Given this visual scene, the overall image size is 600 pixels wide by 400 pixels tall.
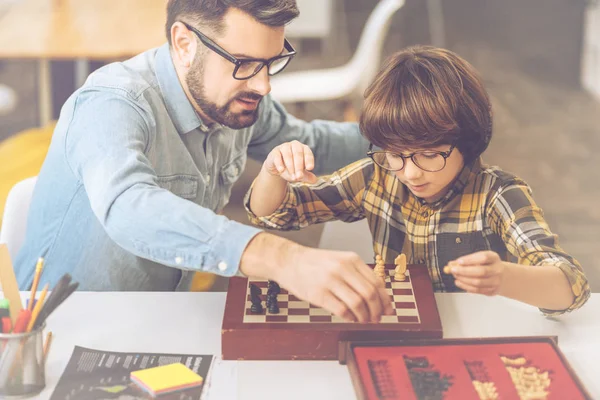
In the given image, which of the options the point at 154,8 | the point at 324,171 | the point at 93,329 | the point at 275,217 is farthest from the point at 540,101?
the point at 93,329

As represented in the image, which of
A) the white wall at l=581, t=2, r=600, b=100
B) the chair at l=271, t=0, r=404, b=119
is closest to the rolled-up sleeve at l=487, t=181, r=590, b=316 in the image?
the chair at l=271, t=0, r=404, b=119

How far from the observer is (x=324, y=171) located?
2.19m

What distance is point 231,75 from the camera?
175 centimetres

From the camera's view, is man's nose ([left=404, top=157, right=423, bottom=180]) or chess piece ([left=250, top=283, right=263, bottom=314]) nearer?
chess piece ([left=250, top=283, right=263, bottom=314])

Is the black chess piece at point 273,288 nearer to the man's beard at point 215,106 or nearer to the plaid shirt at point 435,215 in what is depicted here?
the plaid shirt at point 435,215

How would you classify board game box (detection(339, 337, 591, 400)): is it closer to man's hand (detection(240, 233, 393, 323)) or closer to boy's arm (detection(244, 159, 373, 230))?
man's hand (detection(240, 233, 393, 323))

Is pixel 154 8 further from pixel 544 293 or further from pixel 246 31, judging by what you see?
pixel 544 293

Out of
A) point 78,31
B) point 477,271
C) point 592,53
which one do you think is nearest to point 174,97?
point 477,271

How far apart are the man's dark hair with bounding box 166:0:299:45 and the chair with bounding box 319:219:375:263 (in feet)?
1.73

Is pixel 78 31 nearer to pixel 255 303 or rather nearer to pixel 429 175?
pixel 429 175

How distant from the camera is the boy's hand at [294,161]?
1.54 m

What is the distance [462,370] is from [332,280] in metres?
0.26

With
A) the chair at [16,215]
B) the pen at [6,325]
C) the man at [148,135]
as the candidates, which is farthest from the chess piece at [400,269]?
the chair at [16,215]

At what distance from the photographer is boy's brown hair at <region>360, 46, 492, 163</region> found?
1.58m
